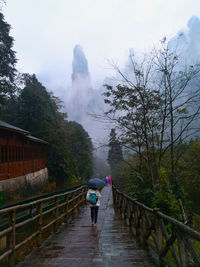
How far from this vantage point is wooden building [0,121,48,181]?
18.1 m

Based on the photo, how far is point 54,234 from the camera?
7145 millimetres

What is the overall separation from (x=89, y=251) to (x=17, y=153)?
679 inches

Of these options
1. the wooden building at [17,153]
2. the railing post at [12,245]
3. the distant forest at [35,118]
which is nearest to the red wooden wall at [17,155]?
the wooden building at [17,153]

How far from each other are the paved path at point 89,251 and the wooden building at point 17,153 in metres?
10.1

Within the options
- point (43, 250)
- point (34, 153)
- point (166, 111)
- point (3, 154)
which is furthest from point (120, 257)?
point (34, 153)

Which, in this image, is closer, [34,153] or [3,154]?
[3,154]

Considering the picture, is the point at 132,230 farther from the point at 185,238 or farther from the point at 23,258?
the point at 185,238

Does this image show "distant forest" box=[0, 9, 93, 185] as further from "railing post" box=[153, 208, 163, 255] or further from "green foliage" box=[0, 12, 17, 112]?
"railing post" box=[153, 208, 163, 255]

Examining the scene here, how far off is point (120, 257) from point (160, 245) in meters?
0.83

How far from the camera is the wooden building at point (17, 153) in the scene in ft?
59.4

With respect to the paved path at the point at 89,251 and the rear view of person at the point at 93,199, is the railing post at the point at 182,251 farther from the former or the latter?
the rear view of person at the point at 93,199

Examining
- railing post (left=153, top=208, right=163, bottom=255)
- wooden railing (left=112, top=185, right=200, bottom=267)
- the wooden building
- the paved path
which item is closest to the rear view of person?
the paved path

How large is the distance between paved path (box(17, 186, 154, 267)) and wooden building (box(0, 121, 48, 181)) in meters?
10.1

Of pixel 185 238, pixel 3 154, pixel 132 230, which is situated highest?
pixel 3 154
